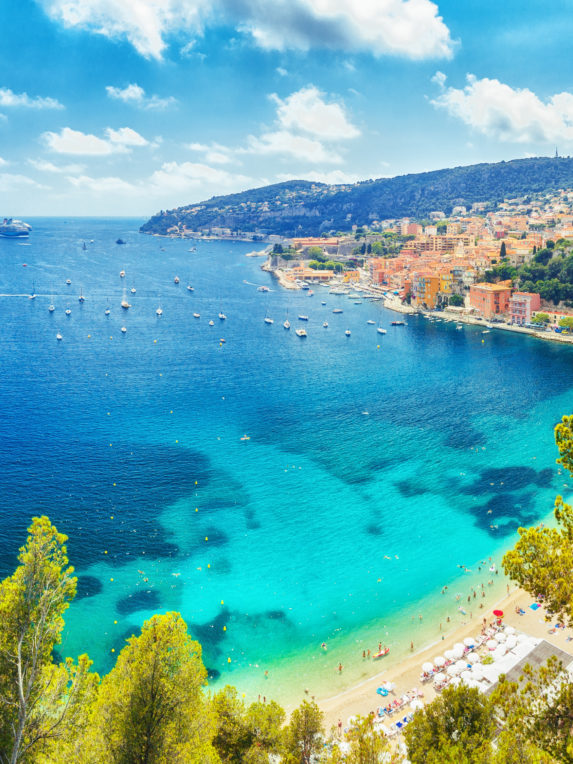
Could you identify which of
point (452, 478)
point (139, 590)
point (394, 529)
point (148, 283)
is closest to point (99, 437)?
point (139, 590)

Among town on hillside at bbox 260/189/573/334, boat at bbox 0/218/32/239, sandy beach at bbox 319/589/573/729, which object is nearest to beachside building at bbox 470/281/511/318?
town on hillside at bbox 260/189/573/334

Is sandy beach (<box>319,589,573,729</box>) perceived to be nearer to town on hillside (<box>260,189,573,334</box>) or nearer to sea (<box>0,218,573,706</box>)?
sea (<box>0,218,573,706</box>)

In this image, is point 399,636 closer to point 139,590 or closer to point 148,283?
point 139,590

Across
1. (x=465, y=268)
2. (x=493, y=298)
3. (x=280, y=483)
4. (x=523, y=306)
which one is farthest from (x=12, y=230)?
(x=280, y=483)

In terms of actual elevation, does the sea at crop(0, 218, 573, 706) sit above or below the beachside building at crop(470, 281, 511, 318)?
below

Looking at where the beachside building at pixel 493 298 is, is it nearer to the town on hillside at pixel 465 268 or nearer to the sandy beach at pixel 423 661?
the town on hillside at pixel 465 268

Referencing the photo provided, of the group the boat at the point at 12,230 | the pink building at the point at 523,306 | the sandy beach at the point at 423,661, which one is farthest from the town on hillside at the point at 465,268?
the boat at the point at 12,230
